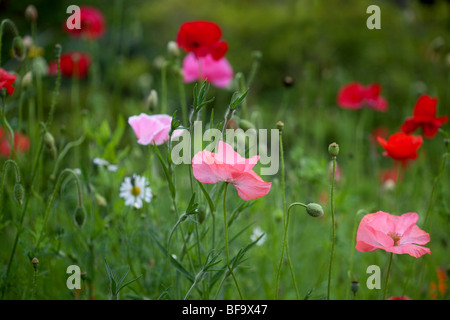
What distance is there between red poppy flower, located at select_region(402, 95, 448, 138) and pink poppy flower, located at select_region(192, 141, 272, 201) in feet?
1.42

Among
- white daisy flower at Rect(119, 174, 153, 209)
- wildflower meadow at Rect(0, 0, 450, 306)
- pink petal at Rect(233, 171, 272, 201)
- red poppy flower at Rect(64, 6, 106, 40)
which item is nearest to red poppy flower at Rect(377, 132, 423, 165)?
wildflower meadow at Rect(0, 0, 450, 306)

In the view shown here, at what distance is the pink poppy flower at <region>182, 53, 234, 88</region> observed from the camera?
1.17 metres

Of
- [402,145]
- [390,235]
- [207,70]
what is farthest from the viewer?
[207,70]

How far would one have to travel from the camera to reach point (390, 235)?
2.28 feet

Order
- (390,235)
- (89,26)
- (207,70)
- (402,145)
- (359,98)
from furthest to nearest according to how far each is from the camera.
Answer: (89,26) < (359,98) < (207,70) < (402,145) < (390,235)

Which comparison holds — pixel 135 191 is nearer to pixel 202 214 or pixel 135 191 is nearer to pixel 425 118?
pixel 202 214

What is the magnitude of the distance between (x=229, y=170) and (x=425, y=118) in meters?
0.48

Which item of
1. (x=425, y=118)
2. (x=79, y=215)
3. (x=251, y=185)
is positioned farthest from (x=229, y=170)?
(x=425, y=118)

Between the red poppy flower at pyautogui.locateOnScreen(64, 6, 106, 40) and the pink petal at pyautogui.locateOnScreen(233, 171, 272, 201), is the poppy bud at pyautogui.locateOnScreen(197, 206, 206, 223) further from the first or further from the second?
the red poppy flower at pyautogui.locateOnScreen(64, 6, 106, 40)

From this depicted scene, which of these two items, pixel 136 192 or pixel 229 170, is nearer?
pixel 229 170

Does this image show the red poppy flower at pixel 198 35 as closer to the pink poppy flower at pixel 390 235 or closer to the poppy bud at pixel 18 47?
the poppy bud at pixel 18 47

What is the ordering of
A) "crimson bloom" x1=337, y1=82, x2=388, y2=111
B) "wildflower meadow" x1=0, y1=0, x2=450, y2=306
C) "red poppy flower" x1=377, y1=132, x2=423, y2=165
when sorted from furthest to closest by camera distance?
"crimson bloom" x1=337, y1=82, x2=388, y2=111
"red poppy flower" x1=377, y1=132, x2=423, y2=165
"wildflower meadow" x1=0, y1=0, x2=450, y2=306

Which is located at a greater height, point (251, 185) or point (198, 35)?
point (198, 35)

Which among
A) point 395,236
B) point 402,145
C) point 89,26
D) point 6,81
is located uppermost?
point 89,26
